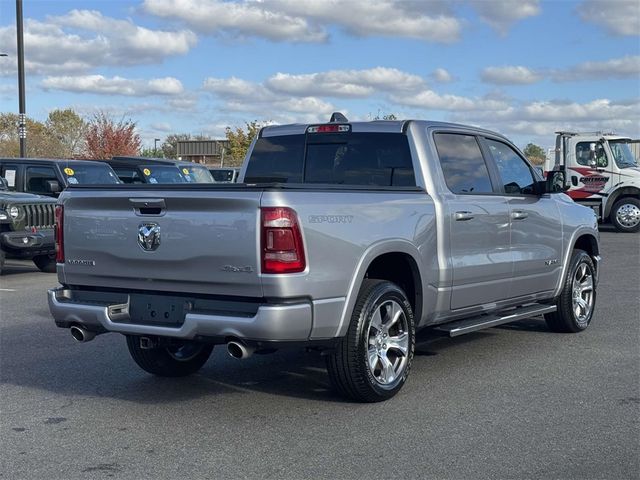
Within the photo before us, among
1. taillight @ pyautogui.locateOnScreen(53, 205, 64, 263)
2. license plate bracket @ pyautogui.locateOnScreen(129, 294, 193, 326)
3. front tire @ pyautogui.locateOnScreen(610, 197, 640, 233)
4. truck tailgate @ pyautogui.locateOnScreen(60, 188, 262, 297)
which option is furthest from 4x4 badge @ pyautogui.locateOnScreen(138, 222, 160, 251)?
front tire @ pyautogui.locateOnScreen(610, 197, 640, 233)

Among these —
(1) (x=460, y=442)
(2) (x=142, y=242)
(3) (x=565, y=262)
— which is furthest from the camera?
(3) (x=565, y=262)

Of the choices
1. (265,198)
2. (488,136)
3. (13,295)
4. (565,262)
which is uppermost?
(488,136)

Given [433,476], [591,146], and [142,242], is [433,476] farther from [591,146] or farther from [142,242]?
[591,146]

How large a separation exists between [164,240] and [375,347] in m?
1.62

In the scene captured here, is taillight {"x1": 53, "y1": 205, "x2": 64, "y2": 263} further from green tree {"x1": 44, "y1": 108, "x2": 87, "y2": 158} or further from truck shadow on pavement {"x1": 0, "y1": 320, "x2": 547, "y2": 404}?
green tree {"x1": 44, "y1": 108, "x2": 87, "y2": 158}

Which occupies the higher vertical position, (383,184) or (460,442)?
(383,184)

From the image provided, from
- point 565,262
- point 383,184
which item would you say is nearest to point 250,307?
point 383,184

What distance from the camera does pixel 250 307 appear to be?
5.27m

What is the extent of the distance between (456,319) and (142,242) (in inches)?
107

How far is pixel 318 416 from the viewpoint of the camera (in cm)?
568

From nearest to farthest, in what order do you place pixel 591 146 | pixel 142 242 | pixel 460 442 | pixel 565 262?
pixel 460 442
pixel 142 242
pixel 565 262
pixel 591 146

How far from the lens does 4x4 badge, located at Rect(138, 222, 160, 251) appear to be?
5594 millimetres

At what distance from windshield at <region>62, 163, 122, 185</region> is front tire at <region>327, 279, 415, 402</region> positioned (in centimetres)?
1013

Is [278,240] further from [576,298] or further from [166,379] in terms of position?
[576,298]
